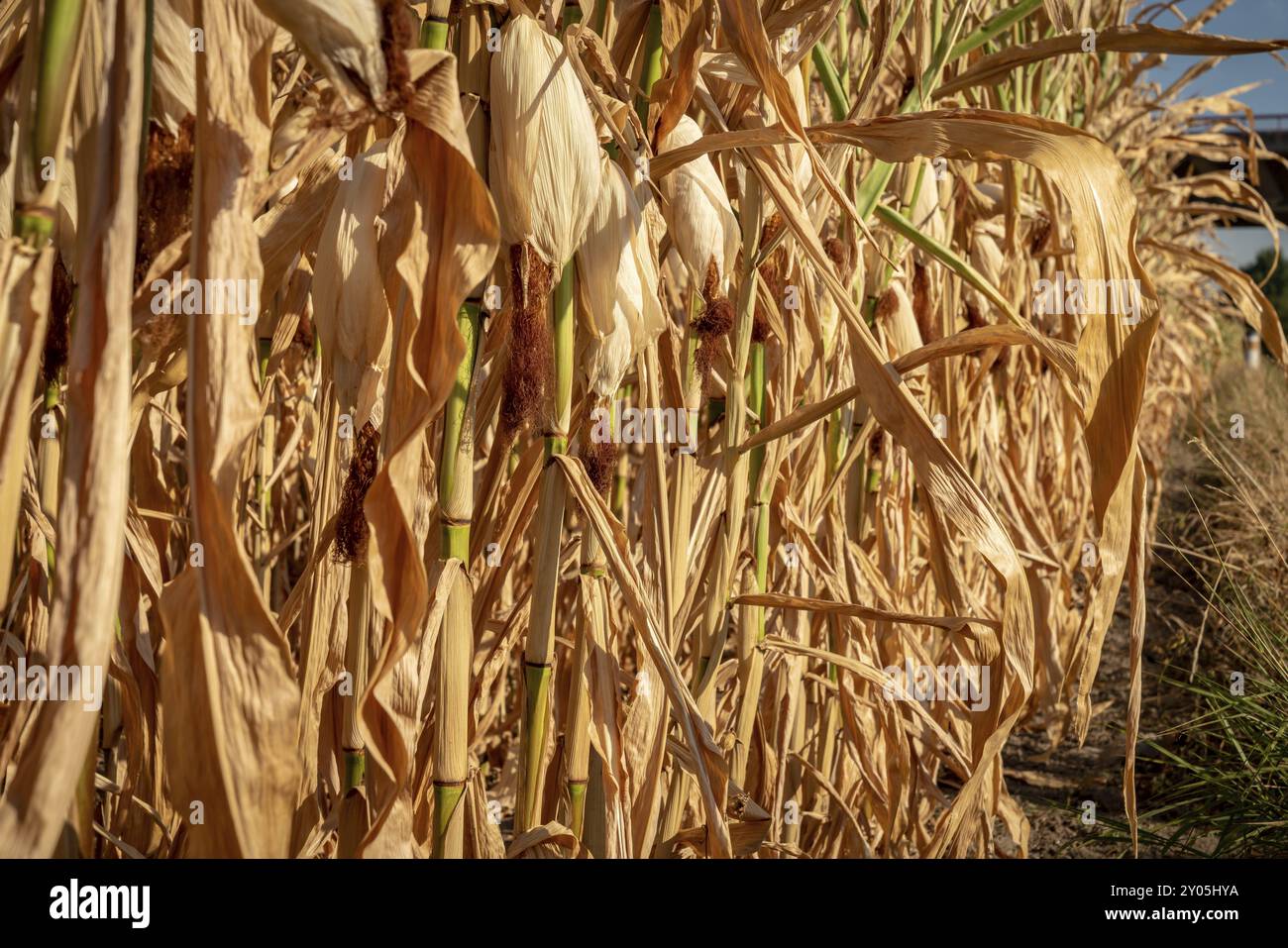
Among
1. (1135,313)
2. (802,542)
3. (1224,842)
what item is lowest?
(1224,842)

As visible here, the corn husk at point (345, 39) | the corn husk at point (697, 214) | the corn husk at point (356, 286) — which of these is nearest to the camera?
the corn husk at point (345, 39)

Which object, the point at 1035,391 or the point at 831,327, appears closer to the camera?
the point at 831,327

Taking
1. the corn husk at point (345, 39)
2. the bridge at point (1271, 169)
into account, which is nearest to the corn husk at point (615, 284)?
the corn husk at point (345, 39)

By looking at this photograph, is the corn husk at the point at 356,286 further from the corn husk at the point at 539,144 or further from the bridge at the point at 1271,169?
the bridge at the point at 1271,169

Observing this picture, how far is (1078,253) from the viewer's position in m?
0.37

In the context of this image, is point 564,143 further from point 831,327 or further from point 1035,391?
point 1035,391

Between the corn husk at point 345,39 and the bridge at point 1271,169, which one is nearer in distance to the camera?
the corn husk at point 345,39

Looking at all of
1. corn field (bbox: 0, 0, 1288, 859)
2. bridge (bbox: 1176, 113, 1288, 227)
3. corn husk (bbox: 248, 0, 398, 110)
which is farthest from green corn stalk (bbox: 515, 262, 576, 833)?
bridge (bbox: 1176, 113, 1288, 227)

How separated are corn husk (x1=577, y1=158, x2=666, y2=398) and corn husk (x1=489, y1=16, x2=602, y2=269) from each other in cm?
3

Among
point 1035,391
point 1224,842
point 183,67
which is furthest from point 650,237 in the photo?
point 1035,391

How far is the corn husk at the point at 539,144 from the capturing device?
1.29ft

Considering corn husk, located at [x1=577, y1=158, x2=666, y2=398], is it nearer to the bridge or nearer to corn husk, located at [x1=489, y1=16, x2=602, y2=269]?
corn husk, located at [x1=489, y1=16, x2=602, y2=269]

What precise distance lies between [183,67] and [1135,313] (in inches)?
14.4

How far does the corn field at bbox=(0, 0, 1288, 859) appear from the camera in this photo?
0.28 meters
